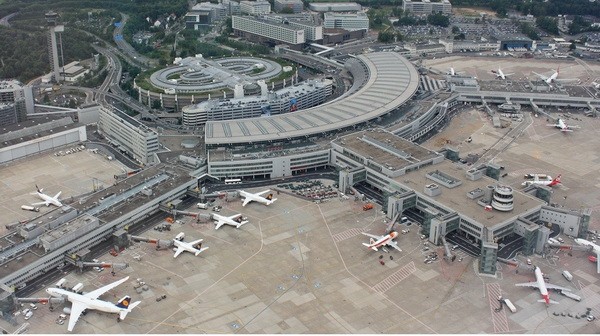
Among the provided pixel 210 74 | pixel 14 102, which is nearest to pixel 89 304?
pixel 14 102

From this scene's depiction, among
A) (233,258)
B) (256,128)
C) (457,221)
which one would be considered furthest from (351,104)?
(233,258)

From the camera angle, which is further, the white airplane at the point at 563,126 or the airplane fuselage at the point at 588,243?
the white airplane at the point at 563,126

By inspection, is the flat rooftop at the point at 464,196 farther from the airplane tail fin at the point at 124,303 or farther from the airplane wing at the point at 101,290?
the airplane tail fin at the point at 124,303

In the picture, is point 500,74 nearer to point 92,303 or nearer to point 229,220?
point 229,220

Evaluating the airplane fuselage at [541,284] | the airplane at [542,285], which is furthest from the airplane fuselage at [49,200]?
the airplane fuselage at [541,284]

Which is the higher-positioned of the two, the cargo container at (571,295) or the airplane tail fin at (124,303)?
the airplane tail fin at (124,303)

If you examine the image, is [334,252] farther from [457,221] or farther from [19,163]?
[19,163]
